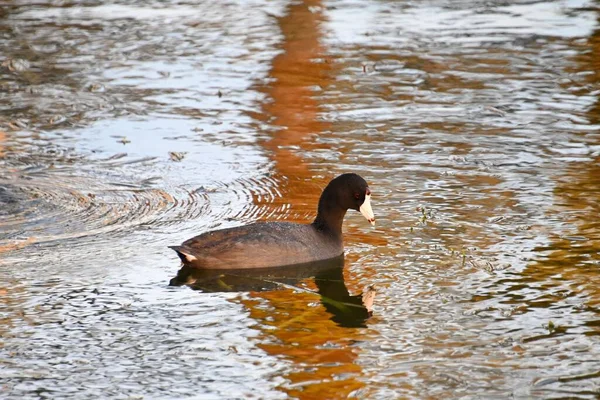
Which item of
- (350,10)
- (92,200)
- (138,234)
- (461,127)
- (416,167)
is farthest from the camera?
(350,10)

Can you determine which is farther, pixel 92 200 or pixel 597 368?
pixel 92 200

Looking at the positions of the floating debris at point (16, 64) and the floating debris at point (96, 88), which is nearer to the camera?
the floating debris at point (96, 88)

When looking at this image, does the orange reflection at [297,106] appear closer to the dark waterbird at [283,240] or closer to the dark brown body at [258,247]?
the dark waterbird at [283,240]

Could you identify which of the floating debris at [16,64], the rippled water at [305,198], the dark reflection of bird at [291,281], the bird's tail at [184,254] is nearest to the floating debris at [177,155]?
the rippled water at [305,198]

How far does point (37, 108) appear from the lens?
13859 millimetres

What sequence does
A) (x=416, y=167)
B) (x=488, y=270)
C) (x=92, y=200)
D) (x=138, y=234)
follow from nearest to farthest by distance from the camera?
(x=488, y=270) < (x=138, y=234) < (x=92, y=200) < (x=416, y=167)

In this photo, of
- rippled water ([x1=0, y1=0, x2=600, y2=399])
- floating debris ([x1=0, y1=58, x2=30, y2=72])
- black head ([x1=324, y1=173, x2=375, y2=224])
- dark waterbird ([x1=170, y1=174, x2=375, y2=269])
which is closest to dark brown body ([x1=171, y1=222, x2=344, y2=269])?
dark waterbird ([x1=170, y1=174, x2=375, y2=269])

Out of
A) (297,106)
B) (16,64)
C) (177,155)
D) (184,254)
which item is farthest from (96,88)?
(184,254)

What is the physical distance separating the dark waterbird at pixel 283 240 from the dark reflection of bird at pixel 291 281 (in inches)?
2.0

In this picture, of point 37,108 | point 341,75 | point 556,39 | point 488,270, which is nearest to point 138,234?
point 488,270

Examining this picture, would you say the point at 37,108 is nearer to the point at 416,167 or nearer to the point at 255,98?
the point at 255,98

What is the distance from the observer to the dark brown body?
8469 millimetres

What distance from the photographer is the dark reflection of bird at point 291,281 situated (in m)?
7.93

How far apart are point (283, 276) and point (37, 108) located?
6276 millimetres
